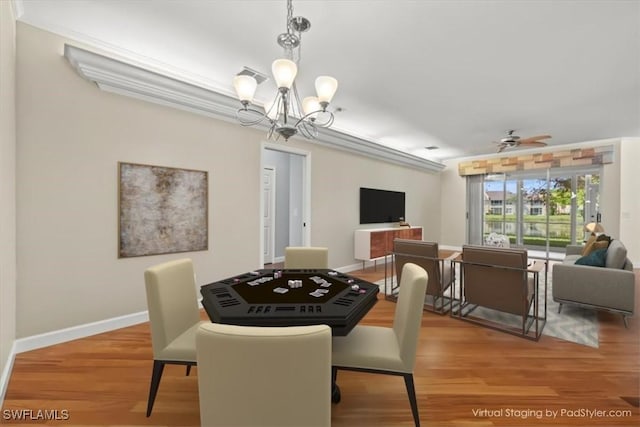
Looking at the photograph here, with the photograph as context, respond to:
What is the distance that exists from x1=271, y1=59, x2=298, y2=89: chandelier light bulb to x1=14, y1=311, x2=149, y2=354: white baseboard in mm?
2772

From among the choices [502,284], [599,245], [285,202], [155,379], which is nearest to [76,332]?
[155,379]

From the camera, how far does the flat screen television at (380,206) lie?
614 centimetres

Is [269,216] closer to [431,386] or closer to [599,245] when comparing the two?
[431,386]

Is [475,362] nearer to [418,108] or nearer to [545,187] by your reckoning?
[418,108]

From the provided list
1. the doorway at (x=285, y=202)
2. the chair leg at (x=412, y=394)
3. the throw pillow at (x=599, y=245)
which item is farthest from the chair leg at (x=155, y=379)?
the throw pillow at (x=599, y=245)

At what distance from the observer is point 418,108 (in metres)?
4.42

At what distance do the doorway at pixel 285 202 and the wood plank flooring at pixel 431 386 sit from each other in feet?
9.74

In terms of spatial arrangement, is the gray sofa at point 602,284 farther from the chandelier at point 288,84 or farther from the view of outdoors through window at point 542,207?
the view of outdoors through window at point 542,207

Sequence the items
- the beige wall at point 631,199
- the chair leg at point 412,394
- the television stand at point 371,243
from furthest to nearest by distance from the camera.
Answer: the beige wall at point 631,199 < the television stand at point 371,243 < the chair leg at point 412,394

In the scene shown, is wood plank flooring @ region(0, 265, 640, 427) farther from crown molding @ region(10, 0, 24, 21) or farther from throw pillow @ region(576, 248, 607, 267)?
crown molding @ region(10, 0, 24, 21)

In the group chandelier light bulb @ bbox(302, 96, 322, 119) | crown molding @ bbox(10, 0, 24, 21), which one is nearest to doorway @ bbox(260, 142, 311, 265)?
chandelier light bulb @ bbox(302, 96, 322, 119)

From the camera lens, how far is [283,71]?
1.93m

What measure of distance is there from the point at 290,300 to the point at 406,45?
96.7 inches

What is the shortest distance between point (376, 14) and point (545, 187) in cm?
702
